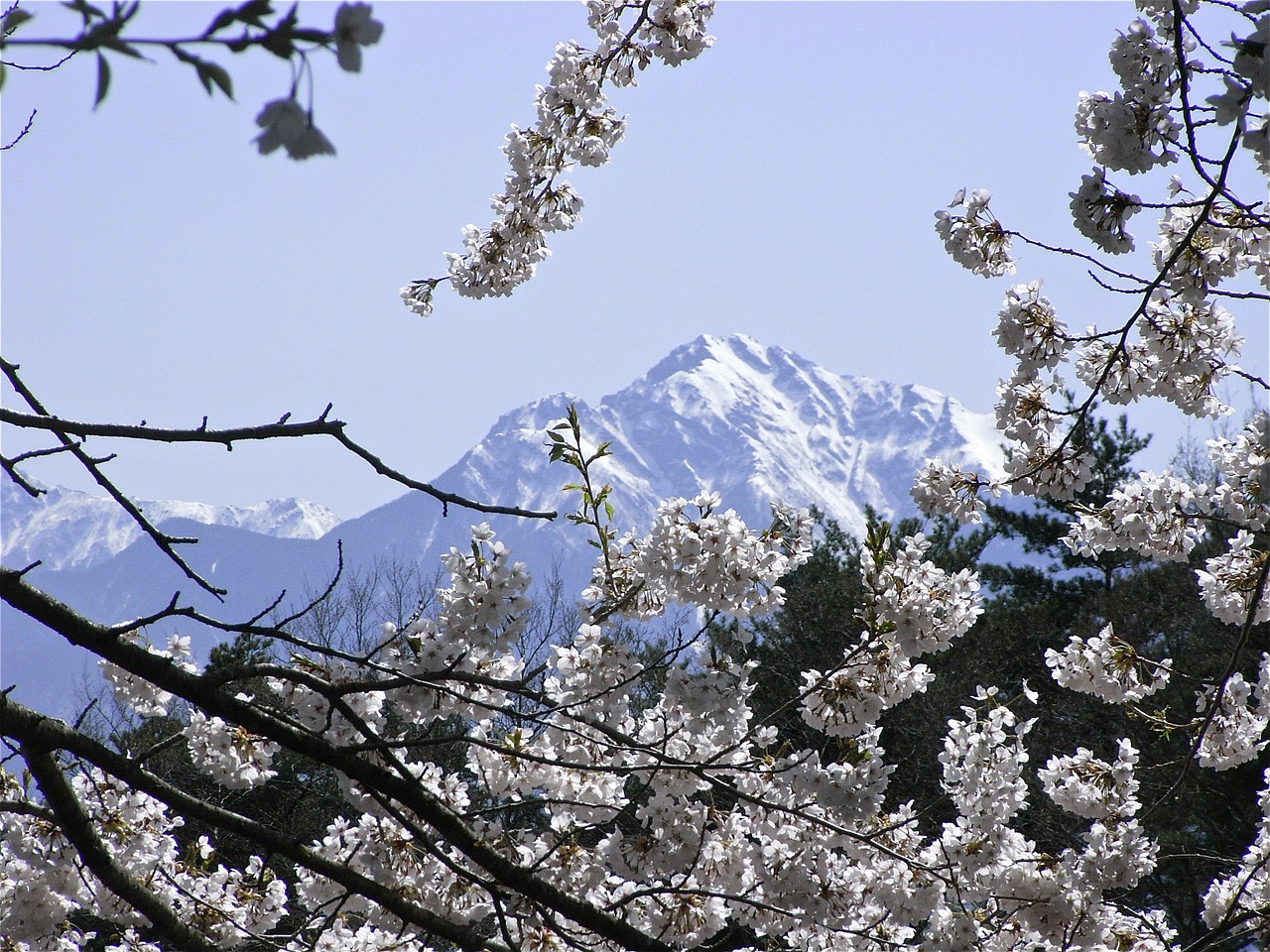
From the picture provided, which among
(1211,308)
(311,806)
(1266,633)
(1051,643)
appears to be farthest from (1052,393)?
(1051,643)

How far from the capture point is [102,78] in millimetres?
755

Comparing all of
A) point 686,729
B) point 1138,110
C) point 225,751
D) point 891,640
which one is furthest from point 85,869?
point 1138,110

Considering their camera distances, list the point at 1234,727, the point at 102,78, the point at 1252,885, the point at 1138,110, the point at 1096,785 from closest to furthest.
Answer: the point at 102,78, the point at 1138,110, the point at 1234,727, the point at 1096,785, the point at 1252,885

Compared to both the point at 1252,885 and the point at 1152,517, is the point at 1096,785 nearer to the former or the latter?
the point at 1252,885

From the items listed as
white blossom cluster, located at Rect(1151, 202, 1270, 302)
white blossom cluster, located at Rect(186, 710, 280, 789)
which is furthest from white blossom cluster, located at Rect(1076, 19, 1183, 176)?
white blossom cluster, located at Rect(186, 710, 280, 789)

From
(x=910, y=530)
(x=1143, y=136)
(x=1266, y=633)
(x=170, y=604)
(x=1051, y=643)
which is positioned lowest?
(x=170, y=604)

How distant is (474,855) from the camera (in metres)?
2.55

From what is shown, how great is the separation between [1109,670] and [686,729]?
1.99m

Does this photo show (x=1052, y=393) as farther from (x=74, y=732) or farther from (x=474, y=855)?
(x=74, y=732)

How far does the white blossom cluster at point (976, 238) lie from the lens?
3693mm

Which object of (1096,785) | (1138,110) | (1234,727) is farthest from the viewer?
(1096,785)

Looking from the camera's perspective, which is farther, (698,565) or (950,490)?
(950,490)

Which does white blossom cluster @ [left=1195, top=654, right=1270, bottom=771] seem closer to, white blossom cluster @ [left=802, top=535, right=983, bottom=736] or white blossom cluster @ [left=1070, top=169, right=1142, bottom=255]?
white blossom cluster @ [left=802, top=535, right=983, bottom=736]

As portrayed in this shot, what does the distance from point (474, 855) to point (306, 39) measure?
7.14 ft
